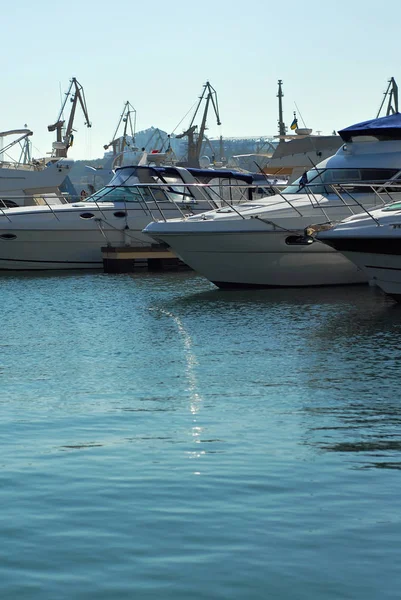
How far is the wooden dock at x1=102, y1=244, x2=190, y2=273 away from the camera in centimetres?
2966

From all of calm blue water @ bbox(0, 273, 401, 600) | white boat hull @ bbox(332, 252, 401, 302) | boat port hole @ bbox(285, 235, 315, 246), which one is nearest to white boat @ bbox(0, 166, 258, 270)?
boat port hole @ bbox(285, 235, 315, 246)

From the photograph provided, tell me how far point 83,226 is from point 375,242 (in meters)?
13.4

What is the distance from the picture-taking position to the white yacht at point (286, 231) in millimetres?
22188

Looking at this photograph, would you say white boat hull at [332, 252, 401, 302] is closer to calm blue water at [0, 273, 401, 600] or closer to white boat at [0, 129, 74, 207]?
calm blue water at [0, 273, 401, 600]

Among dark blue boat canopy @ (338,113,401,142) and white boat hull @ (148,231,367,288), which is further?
dark blue boat canopy @ (338,113,401,142)

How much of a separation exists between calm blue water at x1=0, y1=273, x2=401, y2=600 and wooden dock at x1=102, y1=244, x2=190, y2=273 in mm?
12695

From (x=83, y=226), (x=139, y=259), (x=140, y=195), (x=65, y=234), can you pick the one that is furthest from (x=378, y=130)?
(x=65, y=234)

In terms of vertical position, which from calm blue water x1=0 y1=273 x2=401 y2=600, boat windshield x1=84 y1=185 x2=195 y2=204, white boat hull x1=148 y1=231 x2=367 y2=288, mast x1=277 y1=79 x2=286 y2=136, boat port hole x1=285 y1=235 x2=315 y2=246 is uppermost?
mast x1=277 y1=79 x2=286 y2=136

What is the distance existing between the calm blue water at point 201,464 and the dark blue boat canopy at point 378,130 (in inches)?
340

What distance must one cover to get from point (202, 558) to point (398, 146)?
18.8 metres

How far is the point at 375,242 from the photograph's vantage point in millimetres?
18562

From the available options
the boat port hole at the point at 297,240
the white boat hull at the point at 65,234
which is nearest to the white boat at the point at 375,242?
the boat port hole at the point at 297,240

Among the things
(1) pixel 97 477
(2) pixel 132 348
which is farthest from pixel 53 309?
(1) pixel 97 477

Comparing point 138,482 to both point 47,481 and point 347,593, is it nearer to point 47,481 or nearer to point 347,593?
point 47,481
